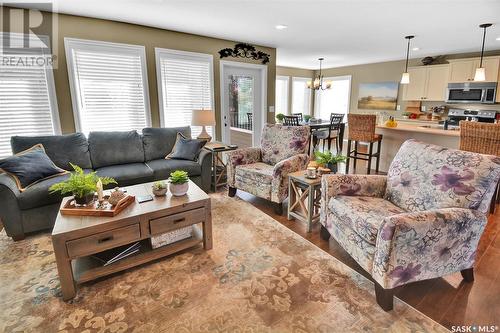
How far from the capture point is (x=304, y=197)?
275cm

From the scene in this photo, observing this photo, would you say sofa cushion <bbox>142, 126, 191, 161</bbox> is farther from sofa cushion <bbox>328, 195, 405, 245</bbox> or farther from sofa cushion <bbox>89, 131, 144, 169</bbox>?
sofa cushion <bbox>328, 195, 405, 245</bbox>

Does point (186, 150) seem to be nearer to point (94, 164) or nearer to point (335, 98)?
point (94, 164)

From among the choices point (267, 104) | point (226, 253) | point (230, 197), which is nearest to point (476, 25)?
point (267, 104)

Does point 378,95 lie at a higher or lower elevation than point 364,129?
higher

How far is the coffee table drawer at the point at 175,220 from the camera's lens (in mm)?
2041

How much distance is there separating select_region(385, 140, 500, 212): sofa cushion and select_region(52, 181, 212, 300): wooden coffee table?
165 centimetres

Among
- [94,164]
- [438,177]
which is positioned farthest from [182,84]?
[438,177]

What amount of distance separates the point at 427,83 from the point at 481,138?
3812 mm

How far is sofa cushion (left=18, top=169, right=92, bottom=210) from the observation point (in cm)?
244

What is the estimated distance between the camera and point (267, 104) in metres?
5.32

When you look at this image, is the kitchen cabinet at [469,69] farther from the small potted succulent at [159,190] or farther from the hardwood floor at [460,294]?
the small potted succulent at [159,190]

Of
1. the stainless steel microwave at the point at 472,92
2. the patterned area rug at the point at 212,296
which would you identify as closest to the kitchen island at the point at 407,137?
the stainless steel microwave at the point at 472,92

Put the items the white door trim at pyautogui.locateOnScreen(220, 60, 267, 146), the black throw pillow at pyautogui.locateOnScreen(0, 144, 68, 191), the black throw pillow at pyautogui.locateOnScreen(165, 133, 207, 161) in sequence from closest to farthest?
the black throw pillow at pyautogui.locateOnScreen(0, 144, 68, 191), the black throw pillow at pyautogui.locateOnScreen(165, 133, 207, 161), the white door trim at pyautogui.locateOnScreen(220, 60, 267, 146)

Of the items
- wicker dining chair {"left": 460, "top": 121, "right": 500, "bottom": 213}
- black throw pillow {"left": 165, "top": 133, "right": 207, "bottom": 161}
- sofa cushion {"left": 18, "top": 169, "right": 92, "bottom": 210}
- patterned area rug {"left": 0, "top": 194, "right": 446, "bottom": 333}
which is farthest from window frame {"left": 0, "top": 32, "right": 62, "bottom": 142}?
wicker dining chair {"left": 460, "top": 121, "right": 500, "bottom": 213}
